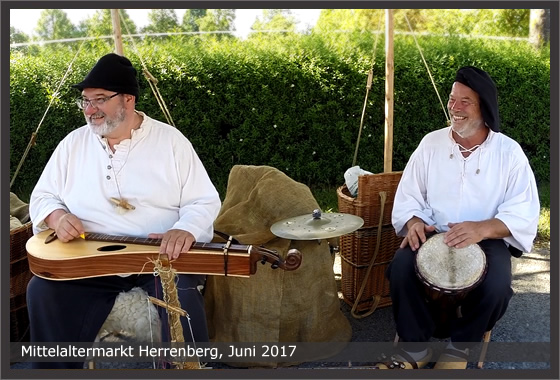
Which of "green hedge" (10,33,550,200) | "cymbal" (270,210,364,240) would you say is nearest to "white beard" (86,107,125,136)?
"cymbal" (270,210,364,240)

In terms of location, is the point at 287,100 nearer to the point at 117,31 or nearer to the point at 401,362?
the point at 117,31

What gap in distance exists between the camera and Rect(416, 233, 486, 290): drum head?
2977 millimetres

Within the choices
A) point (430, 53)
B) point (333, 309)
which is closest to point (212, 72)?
point (430, 53)

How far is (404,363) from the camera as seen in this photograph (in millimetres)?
3143

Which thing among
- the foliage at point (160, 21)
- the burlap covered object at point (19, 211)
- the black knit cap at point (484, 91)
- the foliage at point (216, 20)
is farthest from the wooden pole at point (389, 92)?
the foliage at point (160, 21)

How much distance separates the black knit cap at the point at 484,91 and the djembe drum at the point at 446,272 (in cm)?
69

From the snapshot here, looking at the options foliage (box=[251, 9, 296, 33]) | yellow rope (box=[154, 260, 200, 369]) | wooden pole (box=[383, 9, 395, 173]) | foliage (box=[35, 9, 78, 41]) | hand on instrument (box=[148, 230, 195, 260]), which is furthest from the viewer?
foliage (box=[35, 9, 78, 41])

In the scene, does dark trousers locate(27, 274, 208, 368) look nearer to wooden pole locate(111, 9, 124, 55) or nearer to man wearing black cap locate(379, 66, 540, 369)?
man wearing black cap locate(379, 66, 540, 369)

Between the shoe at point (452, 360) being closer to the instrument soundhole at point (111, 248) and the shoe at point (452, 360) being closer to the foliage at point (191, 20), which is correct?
the instrument soundhole at point (111, 248)

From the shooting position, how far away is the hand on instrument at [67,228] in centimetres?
303

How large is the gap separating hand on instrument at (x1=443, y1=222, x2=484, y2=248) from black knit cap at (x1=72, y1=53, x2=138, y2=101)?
1.80 m

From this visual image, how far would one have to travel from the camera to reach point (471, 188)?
3355 mm

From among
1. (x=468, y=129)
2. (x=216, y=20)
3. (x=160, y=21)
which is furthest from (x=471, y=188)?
(x=160, y=21)

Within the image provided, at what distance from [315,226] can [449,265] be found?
29.4 inches
